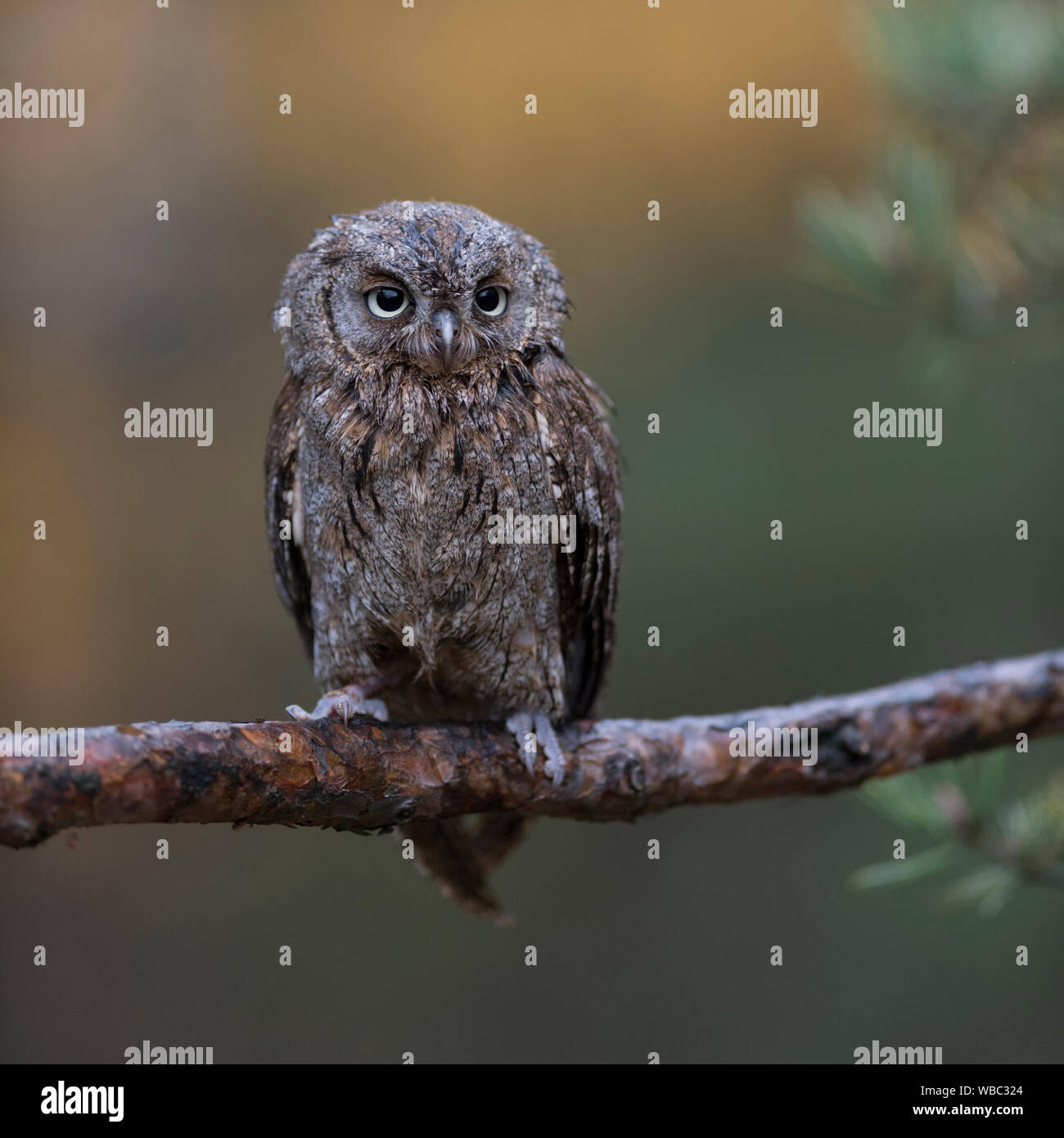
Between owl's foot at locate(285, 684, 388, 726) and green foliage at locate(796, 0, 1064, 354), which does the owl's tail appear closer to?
owl's foot at locate(285, 684, 388, 726)

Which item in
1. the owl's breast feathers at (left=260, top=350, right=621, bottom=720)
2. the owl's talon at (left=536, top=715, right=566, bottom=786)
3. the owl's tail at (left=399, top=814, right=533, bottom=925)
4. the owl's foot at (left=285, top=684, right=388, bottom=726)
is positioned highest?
the owl's breast feathers at (left=260, top=350, right=621, bottom=720)

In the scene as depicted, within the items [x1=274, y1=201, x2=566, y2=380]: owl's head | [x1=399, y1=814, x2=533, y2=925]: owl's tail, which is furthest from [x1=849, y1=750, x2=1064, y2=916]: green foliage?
[x1=274, y1=201, x2=566, y2=380]: owl's head

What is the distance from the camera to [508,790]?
224 cm

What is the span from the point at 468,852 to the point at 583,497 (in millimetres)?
927

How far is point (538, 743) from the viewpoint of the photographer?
234 centimetres

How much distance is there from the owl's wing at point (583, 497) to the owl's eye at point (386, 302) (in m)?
0.32

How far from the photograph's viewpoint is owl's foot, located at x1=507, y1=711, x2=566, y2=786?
229 centimetres

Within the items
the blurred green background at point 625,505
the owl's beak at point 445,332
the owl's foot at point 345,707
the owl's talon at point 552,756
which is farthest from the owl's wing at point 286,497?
the blurred green background at point 625,505

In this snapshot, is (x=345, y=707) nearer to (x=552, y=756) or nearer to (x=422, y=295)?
(x=552, y=756)

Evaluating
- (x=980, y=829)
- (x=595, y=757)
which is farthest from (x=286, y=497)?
(x=980, y=829)

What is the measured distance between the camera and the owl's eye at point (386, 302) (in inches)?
91.4

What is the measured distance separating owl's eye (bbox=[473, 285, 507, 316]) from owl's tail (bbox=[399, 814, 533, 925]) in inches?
46.7
